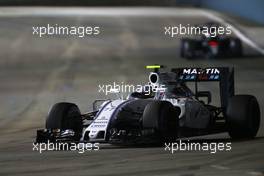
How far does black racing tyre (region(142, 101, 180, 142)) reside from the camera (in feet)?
49.0

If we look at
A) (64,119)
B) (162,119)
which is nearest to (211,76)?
(162,119)

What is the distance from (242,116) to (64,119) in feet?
9.77

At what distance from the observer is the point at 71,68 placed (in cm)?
3397

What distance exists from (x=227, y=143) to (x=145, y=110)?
1599 mm

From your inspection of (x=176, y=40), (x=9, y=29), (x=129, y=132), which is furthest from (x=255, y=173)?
(x=9, y=29)

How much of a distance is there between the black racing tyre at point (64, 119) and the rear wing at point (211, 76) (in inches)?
85.3

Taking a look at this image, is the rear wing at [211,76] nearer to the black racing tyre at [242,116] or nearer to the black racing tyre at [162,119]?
the black racing tyre at [242,116]

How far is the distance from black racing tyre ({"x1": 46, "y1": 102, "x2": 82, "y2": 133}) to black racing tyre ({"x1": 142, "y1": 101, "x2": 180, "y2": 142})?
143 cm

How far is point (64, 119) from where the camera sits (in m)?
15.8

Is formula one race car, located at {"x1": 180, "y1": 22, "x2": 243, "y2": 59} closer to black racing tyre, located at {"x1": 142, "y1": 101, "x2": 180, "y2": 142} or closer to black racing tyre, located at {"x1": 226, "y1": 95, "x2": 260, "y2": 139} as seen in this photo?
black racing tyre, located at {"x1": 226, "y1": 95, "x2": 260, "y2": 139}

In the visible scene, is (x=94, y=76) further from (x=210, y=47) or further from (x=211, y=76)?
(x=211, y=76)

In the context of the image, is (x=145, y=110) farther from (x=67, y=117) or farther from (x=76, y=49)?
(x=76, y=49)

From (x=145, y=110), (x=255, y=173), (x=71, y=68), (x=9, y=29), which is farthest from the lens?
(x=9, y=29)

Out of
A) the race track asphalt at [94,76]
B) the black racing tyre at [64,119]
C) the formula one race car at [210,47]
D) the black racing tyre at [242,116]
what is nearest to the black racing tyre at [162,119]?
the race track asphalt at [94,76]
